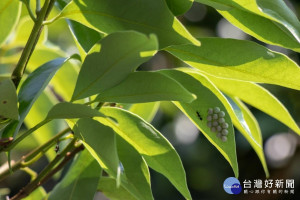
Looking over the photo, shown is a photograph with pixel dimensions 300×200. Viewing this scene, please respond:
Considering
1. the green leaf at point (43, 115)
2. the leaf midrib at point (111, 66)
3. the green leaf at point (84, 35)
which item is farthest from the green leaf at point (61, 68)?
the leaf midrib at point (111, 66)

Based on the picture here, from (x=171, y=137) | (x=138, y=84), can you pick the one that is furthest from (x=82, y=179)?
(x=171, y=137)

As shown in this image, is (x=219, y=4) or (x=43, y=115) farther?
(x=43, y=115)

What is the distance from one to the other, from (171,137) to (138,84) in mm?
1980

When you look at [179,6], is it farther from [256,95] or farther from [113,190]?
[113,190]

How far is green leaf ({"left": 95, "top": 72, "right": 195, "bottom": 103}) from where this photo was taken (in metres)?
0.56

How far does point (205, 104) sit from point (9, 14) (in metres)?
0.35

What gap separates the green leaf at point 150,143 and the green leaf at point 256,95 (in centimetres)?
14

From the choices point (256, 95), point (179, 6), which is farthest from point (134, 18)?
point (256, 95)

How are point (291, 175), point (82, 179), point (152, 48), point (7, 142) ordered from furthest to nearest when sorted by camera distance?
point (291, 175)
point (82, 179)
point (7, 142)
point (152, 48)

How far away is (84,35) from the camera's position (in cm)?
68

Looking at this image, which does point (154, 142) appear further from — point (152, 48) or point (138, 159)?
point (152, 48)

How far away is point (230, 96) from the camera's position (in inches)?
30.7

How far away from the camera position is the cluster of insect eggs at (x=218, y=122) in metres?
0.65

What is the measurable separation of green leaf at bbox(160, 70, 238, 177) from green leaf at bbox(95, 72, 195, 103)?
Result: 0.29 ft
